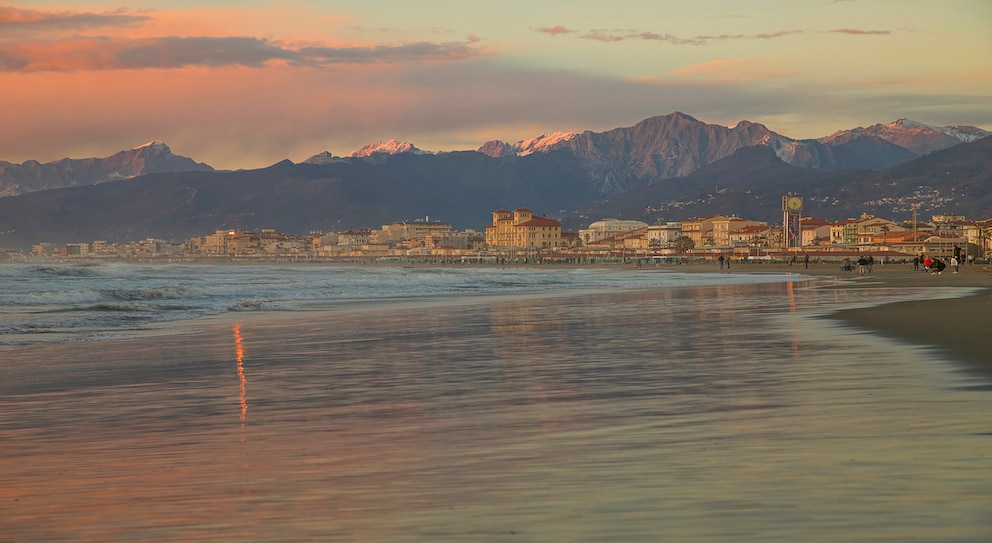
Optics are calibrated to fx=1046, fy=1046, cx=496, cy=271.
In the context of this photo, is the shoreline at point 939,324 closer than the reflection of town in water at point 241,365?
No

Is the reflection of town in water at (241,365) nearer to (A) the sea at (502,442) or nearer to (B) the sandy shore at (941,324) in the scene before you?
(A) the sea at (502,442)

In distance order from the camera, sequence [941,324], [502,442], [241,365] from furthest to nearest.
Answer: [941,324] → [241,365] → [502,442]

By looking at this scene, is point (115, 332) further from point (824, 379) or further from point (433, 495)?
point (433, 495)

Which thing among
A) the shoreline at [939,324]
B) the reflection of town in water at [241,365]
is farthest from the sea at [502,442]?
the shoreline at [939,324]

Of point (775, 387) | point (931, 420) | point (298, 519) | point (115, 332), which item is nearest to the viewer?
point (298, 519)

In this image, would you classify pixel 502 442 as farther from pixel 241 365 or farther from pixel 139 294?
pixel 139 294

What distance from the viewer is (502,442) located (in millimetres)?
8305

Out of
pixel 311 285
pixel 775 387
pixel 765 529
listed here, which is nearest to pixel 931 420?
pixel 775 387

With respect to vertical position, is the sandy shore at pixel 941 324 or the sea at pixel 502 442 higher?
the sea at pixel 502 442

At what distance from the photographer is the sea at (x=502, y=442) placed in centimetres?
564

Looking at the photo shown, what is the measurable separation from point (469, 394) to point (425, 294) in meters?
37.4

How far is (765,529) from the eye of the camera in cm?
524

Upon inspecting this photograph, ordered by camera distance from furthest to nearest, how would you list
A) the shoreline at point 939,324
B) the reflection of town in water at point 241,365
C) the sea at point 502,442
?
the shoreline at point 939,324, the reflection of town in water at point 241,365, the sea at point 502,442

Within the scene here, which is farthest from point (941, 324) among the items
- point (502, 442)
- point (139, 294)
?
point (139, 294)
